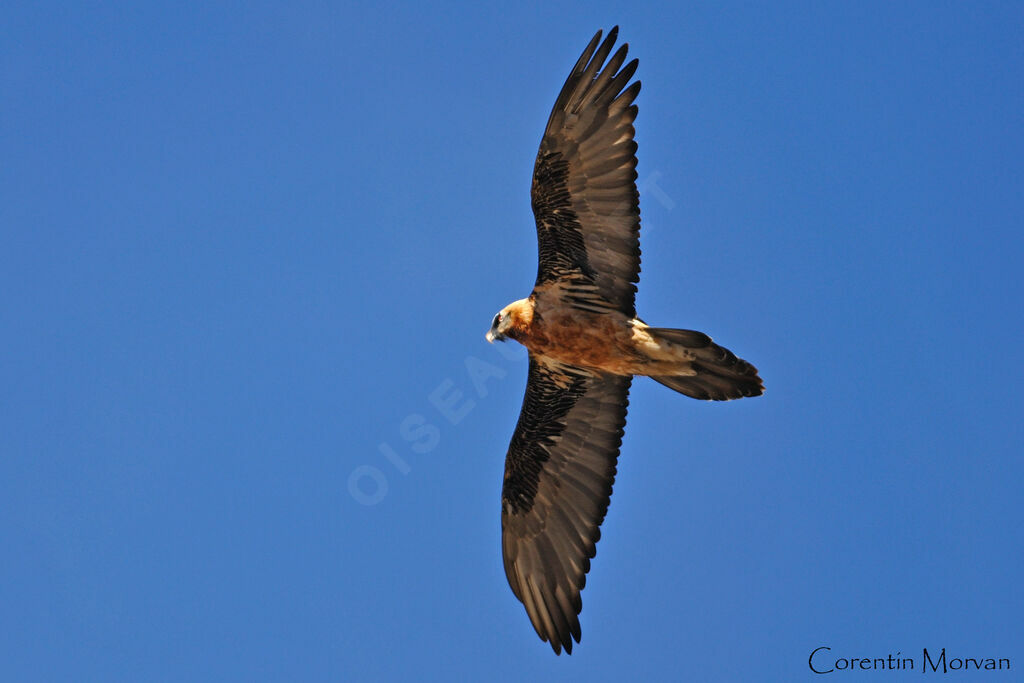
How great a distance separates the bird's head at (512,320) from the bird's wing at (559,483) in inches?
30.8

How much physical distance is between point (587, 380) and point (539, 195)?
8.11 feet

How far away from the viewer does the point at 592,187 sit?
11.9 metres

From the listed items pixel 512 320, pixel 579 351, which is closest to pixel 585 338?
pixel 579 351

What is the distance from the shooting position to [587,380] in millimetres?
13109

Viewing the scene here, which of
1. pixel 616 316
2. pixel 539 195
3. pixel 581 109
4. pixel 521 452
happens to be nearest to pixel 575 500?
pixel 521 452

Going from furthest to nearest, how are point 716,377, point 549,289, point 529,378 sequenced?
1. point 529,378
2. point 549,289
3. point 716,377

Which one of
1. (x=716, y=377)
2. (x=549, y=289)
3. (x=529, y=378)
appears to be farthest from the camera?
(x=529, y=378)

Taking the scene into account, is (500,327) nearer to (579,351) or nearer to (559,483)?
(579,351)

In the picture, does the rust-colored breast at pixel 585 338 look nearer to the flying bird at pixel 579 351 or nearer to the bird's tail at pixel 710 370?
the flying bird at pixel 579 351

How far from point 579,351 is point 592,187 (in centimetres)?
193

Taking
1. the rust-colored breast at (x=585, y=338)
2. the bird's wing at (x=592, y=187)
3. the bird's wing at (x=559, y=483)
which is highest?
the bird's wing at (x=592, y=187)

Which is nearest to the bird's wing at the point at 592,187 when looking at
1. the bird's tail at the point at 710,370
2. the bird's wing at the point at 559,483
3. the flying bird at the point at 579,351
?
the flying bird at the point at 579,351

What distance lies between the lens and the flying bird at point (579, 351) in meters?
11.7

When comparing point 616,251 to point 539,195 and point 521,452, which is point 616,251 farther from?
point 521,452
